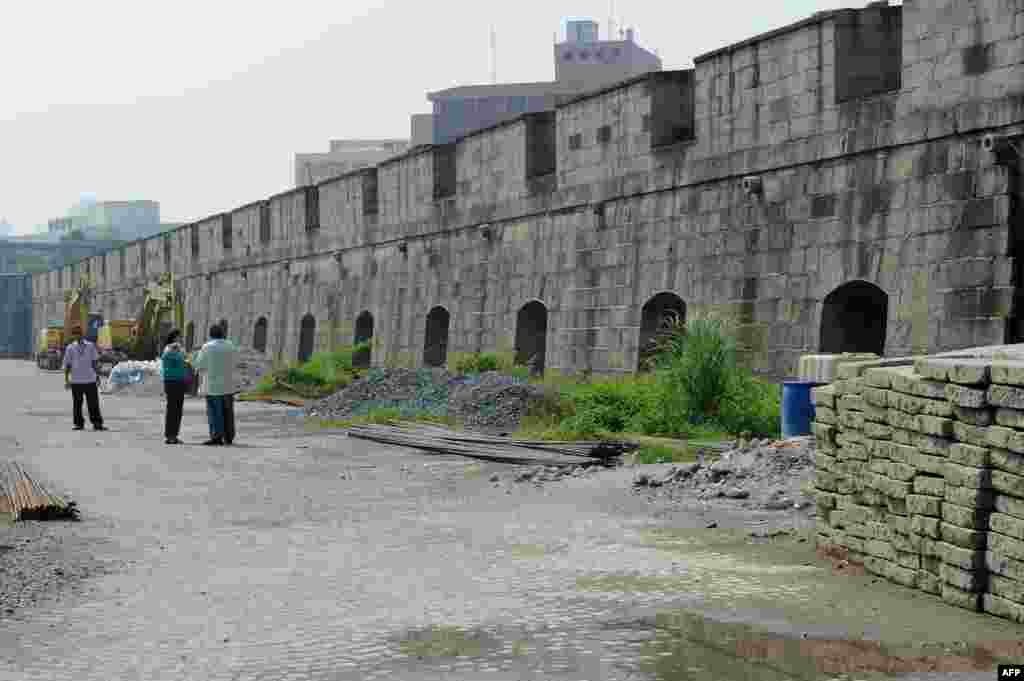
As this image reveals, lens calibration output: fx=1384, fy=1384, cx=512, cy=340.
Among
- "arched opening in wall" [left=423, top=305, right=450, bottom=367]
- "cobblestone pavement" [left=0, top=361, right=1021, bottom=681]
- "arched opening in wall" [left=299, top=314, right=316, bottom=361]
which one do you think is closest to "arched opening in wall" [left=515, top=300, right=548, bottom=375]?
"arched opening in wall" [left=423, top=305, right=450, bottom=367]

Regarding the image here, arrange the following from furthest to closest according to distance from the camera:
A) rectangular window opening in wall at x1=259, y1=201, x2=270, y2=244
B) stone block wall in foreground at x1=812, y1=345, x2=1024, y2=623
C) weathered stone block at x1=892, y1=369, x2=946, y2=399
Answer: rectangular window opening in wall at x1=259, y1=201, x2=270, y2=244 → weathered stone block at x1=892, y1=369, x2=946, y2=399 → stone block wall in foreground at x1=812, y1=345, x2=1024, y2=623

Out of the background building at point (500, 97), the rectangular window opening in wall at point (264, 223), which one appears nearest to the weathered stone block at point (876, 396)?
the rectangular window opening in wall at point (264, 223)

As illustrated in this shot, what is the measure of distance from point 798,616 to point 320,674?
2259 millimetres

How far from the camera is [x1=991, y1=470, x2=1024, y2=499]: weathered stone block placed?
6.25 m

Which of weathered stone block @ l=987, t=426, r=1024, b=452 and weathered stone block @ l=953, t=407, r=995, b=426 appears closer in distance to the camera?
weathered stone block @ l=987, t=426, r=1024, b=452

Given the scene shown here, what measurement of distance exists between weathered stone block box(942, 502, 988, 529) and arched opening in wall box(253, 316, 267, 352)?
106 feet

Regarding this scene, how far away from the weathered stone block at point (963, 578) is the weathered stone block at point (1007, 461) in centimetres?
52

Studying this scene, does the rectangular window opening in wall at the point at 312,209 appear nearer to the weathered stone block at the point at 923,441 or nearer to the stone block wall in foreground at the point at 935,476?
the stone block wall in foreground at the point at 935,476

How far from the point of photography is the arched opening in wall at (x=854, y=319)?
15.0 metres

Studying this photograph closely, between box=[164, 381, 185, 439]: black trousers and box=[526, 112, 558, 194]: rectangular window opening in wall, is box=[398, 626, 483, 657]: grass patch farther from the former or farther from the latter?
box=[526, 112, 558, 194]: rectangular window opening in wall

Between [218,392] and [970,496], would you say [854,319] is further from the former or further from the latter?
[970,496]

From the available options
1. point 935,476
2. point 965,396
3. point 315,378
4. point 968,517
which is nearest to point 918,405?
point 935,476

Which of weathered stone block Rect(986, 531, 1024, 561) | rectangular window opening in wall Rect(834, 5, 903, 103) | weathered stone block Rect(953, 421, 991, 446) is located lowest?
weathered stone block Rect(986, 531, 1024, 561)

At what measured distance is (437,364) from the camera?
26391mm
